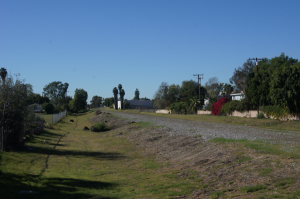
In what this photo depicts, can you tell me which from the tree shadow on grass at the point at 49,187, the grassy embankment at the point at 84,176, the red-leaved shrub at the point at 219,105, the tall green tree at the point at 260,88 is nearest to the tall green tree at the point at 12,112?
the grassy embankment at the point at 84,176

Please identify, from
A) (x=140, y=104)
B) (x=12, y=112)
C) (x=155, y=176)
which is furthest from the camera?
(x=140, y=104)

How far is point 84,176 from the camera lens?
11961mm

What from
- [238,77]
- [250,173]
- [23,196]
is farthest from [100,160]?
[238,77]

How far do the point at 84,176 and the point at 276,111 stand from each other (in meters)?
34.0

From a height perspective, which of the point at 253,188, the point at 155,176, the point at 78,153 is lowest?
the point at 78,153

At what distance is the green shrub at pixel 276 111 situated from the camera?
36.7 meters

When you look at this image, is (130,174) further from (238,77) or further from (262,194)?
(238,77)

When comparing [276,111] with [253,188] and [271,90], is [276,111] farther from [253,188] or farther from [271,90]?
[253,188]

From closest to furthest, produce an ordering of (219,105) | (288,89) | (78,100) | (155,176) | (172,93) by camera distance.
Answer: (155,176) < (288,89) < (219,105) < (78,100) < (172,93)

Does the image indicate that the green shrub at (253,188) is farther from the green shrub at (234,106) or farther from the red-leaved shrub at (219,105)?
the red-leaved shrub at (219,105)

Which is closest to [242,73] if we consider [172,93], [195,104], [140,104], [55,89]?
[195,104]

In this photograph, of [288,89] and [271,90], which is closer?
[288,89]

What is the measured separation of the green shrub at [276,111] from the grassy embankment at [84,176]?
26790 millimetres

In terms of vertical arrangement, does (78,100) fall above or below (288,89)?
above
